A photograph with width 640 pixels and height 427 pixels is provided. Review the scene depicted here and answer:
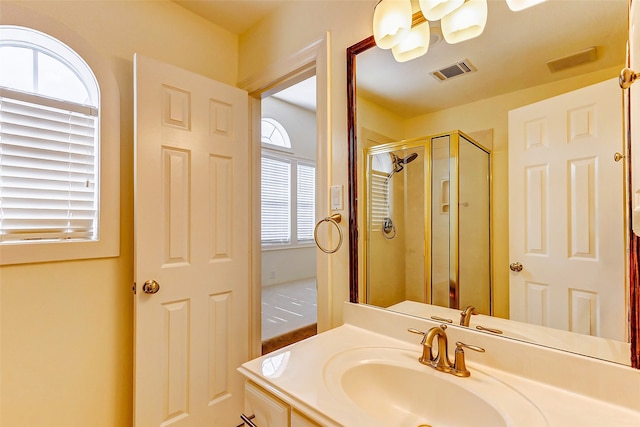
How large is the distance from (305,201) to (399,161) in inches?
138

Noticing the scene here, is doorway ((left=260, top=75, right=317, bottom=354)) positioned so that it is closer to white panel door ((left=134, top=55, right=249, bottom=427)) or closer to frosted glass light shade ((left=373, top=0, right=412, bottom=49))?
white panel door ((left=134, top=55, right=249, bottom=427))

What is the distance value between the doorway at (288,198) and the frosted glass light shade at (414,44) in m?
2.47

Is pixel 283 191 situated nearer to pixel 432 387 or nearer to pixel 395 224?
pixel 395 224

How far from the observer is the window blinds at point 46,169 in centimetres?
116

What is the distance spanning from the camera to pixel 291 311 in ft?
10.5

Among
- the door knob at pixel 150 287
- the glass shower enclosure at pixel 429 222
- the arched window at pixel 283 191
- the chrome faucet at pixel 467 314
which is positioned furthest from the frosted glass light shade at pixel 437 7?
the arched window at pixel 283 191

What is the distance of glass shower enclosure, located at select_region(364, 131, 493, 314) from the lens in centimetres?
93

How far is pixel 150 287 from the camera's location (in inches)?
52.7

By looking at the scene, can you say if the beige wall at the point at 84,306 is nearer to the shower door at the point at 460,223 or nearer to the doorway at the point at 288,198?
the shower door at the point at 460,223

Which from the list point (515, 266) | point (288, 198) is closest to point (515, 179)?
point (515, 266)

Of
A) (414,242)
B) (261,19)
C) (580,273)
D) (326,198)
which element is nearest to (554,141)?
(580,273)

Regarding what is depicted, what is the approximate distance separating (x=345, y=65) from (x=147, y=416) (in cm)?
183

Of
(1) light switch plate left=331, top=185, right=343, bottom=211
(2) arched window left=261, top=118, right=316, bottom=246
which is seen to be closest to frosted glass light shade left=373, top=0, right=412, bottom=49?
(1) light switch plate left=331, top=185, right=343, bottom=211

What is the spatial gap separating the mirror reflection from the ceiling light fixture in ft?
0.09
